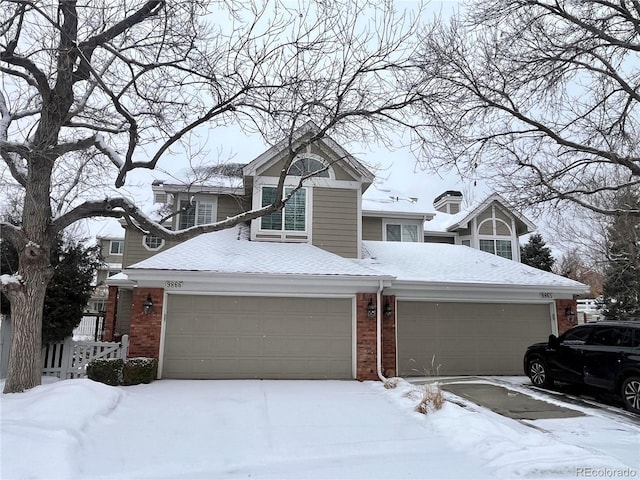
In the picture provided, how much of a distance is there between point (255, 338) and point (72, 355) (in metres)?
4.83

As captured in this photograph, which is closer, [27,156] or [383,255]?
[27,156]

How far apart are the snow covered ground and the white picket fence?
2.88 meters

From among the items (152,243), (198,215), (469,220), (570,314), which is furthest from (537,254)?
(152,243)

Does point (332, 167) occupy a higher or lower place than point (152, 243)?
higher

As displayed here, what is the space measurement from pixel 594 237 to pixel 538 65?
15.7m

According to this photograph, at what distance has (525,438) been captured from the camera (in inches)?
240

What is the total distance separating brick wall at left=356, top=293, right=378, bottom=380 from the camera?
11008 millimetres

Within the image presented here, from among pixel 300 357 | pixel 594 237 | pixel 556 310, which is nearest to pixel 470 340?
pixel 556 310

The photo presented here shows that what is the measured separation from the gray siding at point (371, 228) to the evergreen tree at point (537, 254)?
47.9 ft

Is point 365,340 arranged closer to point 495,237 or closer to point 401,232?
point 401,232

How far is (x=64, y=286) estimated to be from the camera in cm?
1144

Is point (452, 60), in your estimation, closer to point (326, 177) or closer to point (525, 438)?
point (326, 177)

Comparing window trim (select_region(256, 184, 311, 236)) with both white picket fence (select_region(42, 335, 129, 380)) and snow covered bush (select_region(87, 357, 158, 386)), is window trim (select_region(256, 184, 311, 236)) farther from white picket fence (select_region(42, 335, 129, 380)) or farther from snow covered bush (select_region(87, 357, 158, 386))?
snow covered bush (select_region(87, 357, 158, 386))

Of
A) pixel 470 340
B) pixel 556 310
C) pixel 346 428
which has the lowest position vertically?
pixel 346 428
